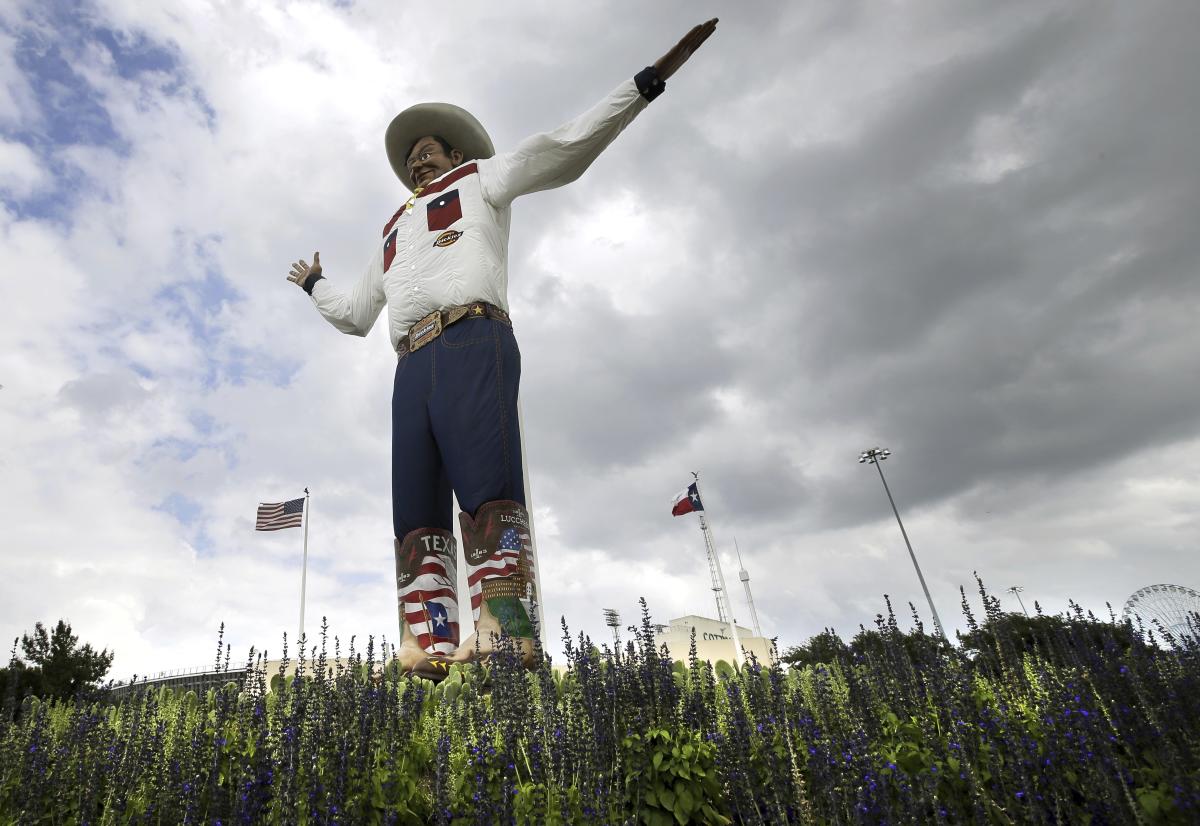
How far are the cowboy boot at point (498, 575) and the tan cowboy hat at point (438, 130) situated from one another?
15.6 ft

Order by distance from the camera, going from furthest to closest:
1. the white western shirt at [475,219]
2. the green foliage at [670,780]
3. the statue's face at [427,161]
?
the statue's face at [427,161] < the white western shirt at [475,219] < the green foliage at [670,780]

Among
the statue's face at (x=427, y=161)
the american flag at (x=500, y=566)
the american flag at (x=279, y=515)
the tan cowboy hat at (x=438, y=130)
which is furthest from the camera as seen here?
the american flag at (x=279, y=515)

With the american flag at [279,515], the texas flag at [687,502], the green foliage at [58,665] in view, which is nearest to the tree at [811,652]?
the texas flag at [687,502]

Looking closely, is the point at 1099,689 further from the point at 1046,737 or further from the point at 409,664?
the point at 409,664

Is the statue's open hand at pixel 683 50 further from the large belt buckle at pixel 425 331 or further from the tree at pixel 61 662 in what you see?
the tree at pixel 61 662

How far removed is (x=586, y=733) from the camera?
3.30 m

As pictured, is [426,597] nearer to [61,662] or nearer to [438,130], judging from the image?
[438,130]

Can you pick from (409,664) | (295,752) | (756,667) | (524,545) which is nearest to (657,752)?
(295,752)

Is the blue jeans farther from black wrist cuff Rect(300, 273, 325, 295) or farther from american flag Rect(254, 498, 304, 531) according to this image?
american flag Rect(254, 498, 304, 531)

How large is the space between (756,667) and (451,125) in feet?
22.6

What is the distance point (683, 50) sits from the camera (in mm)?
6281

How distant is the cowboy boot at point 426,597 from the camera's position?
6246 millimetres

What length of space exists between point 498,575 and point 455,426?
1394 millimetres

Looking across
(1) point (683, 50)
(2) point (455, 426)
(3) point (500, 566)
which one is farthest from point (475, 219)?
(3) point (500, 566)
